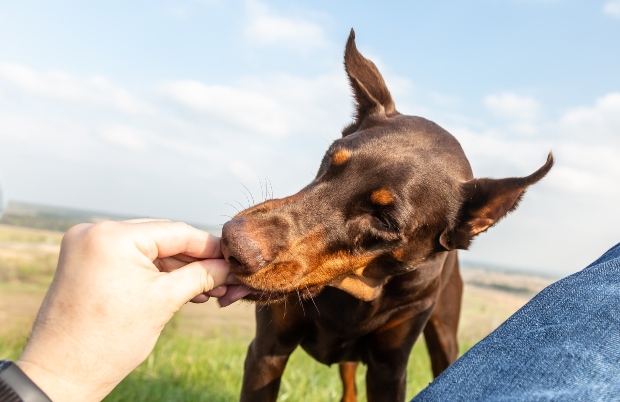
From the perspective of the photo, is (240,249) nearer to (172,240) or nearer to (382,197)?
(172,240)

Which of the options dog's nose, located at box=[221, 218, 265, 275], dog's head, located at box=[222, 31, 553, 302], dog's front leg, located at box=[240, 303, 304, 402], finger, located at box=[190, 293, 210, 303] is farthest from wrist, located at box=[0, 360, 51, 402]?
dog's front leg, located at box=[240, 303, 304, 402]

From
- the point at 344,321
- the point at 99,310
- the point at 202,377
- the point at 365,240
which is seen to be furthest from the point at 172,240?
the point at 202,377

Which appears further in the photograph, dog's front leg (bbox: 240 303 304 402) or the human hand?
dog's front leg (bbox: 240 303 304 402)

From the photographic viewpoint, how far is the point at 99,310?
183 centimetres

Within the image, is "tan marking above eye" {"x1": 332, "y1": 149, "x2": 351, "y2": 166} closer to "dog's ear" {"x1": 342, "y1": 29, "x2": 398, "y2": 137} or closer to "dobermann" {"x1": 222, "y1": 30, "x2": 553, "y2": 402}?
"dobermann" {"x1": 222, "y1": 30, "x2": 553, "y2": 402}

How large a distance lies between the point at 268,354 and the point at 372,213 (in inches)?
49.9

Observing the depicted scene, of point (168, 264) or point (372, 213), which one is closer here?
point (168, 264)

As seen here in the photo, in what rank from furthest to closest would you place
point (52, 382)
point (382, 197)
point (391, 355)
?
point (391, 355), point (382, 197), point (52, 382)

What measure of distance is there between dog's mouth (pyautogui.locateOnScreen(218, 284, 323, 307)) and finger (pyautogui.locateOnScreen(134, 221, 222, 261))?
38cm

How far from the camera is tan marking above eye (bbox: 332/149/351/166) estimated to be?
3.58 meters

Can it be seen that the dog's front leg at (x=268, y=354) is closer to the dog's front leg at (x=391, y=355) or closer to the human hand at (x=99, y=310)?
the dog's front leg at (x=391, y=355)

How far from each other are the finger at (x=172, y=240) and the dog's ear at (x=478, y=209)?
1.84m

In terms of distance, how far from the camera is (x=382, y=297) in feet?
13.4

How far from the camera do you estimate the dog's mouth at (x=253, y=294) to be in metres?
2.82
